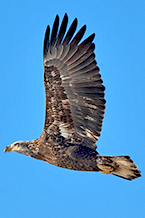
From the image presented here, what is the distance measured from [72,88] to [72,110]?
19.8 inches

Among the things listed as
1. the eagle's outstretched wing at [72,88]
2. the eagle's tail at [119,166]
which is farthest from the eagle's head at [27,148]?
the eagle's tail at [119,166]

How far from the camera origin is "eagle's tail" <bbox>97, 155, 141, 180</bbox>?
16328mm

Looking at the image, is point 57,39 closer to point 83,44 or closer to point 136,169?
point 83,44

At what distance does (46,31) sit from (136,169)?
372 cm

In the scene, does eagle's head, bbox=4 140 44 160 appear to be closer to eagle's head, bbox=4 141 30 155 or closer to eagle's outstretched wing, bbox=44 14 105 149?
eagle's head, bbox=4 141 30 155

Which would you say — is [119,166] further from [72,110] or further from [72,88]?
[72,88]

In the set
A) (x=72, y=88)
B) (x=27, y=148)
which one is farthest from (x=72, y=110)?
(x=27, y=148)

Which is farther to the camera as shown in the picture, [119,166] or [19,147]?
[19,147]

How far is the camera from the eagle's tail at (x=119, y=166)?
53.6 ft

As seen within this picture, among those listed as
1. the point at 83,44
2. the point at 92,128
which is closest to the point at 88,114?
the point at 92,128

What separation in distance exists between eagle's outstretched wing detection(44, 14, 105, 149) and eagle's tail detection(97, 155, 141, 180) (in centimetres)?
49

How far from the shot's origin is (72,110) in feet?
54.4

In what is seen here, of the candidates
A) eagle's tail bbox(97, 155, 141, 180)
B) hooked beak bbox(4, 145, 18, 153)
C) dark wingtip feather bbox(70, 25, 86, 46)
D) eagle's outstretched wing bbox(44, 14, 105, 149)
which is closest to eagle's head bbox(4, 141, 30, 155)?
hooked beak bbox(4, 145, 18, 153)

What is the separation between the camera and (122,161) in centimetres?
1633
